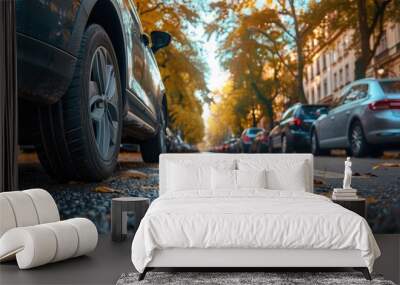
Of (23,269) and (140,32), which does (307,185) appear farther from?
(23,269)

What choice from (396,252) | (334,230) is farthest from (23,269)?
(396,252)

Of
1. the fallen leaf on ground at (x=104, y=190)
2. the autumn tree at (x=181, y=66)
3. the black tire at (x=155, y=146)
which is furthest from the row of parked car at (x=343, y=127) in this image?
the fallen leaf on ground at (x=104, y=190)

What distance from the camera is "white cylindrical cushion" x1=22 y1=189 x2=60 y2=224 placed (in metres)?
3.42

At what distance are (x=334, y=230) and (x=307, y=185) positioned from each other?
146 centimetres

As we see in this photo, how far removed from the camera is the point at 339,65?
15.1ft

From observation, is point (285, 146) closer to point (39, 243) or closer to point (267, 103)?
point (267, 103)

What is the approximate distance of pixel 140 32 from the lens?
435 cm

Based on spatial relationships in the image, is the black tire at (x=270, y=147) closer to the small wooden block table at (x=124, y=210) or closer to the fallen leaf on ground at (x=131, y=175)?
the fallen leaf on ground at (x=131, y=175)

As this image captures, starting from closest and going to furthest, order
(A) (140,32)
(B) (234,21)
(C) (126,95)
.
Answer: (C) (126,95) → (A) (140,32) → (B) (234,21)

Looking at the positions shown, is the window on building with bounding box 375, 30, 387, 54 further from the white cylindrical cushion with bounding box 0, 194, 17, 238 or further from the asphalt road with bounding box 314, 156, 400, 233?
the white cylindrical cushion with bounding box 0, 194, 17, 238

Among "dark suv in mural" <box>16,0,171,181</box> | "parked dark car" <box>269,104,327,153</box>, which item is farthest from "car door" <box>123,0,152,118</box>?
"parked dark car" <box>269,104,327,153</box>

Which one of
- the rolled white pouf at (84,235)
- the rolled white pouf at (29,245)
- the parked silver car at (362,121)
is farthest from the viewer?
the parked silver car at (362,121)

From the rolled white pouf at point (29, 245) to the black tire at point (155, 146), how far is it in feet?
4.85

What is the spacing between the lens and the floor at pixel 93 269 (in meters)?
2.88
